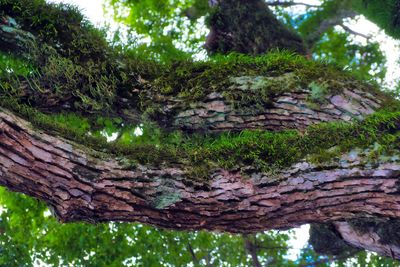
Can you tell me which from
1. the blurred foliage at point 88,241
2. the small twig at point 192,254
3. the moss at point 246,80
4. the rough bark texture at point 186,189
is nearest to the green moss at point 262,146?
the rough bark texture at point 186,189

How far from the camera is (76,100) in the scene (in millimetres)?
4750

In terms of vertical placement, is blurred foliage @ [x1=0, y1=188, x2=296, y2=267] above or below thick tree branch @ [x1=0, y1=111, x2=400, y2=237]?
above

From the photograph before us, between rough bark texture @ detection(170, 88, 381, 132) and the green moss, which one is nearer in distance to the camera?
the green moss

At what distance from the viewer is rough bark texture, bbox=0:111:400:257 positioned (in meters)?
3.46

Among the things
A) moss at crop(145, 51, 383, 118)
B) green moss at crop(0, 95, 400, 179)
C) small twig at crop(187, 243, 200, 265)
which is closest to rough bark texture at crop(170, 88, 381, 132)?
moss at crop(145, 51, 383, 118)

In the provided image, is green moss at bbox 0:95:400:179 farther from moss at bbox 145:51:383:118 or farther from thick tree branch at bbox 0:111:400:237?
moss at bbox 145:51:383:118

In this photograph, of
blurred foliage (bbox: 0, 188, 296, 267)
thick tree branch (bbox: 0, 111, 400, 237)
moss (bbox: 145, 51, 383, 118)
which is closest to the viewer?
A: thick tree branch (bbox: 0, 111, 400, 237)

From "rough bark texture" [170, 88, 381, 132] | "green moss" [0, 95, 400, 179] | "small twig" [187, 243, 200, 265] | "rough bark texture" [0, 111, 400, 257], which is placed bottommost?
"rough bark texture" [0, 111, 400, 257]

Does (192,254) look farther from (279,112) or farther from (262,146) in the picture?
(262,146)

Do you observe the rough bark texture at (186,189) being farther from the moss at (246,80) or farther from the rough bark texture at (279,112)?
the moss at (246,80)

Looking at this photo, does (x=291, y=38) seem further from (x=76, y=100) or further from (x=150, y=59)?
(x=76, y=100)

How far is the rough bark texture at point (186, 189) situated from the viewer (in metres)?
3.46

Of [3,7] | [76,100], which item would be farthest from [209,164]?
[3,7]

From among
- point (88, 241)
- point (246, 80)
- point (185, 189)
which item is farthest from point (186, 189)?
point (88, 241)
